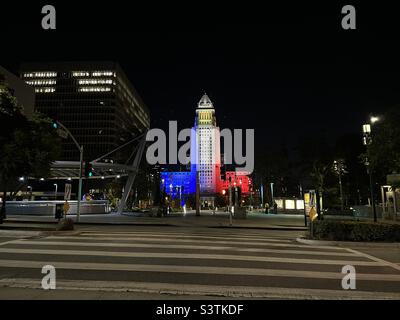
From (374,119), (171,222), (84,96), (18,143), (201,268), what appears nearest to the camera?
(201,268)

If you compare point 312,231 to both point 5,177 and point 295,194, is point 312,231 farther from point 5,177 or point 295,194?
point 295,194

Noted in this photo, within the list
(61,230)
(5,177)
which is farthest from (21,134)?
(61,230)

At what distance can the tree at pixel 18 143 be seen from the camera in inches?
852

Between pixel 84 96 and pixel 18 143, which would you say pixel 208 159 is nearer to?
pixel 84 96

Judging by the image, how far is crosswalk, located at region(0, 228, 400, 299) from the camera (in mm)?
7133

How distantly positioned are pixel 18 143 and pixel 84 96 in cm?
12425

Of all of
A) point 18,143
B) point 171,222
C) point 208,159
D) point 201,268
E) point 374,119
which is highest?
point 208,159

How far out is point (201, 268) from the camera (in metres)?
9.01

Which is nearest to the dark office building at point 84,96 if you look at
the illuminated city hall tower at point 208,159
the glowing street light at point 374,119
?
the illuminated city hall tower at point 208,159

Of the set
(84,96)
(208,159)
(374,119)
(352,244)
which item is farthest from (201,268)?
(208,159)

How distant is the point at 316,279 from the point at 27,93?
75.5 metres

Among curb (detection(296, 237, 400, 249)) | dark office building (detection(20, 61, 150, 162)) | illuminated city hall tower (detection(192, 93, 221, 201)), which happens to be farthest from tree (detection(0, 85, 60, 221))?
illuminated city hall tower (detection(192, 93, 221, 201))

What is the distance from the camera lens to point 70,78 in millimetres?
140625

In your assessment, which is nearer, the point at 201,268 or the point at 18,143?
the point at 201,268
